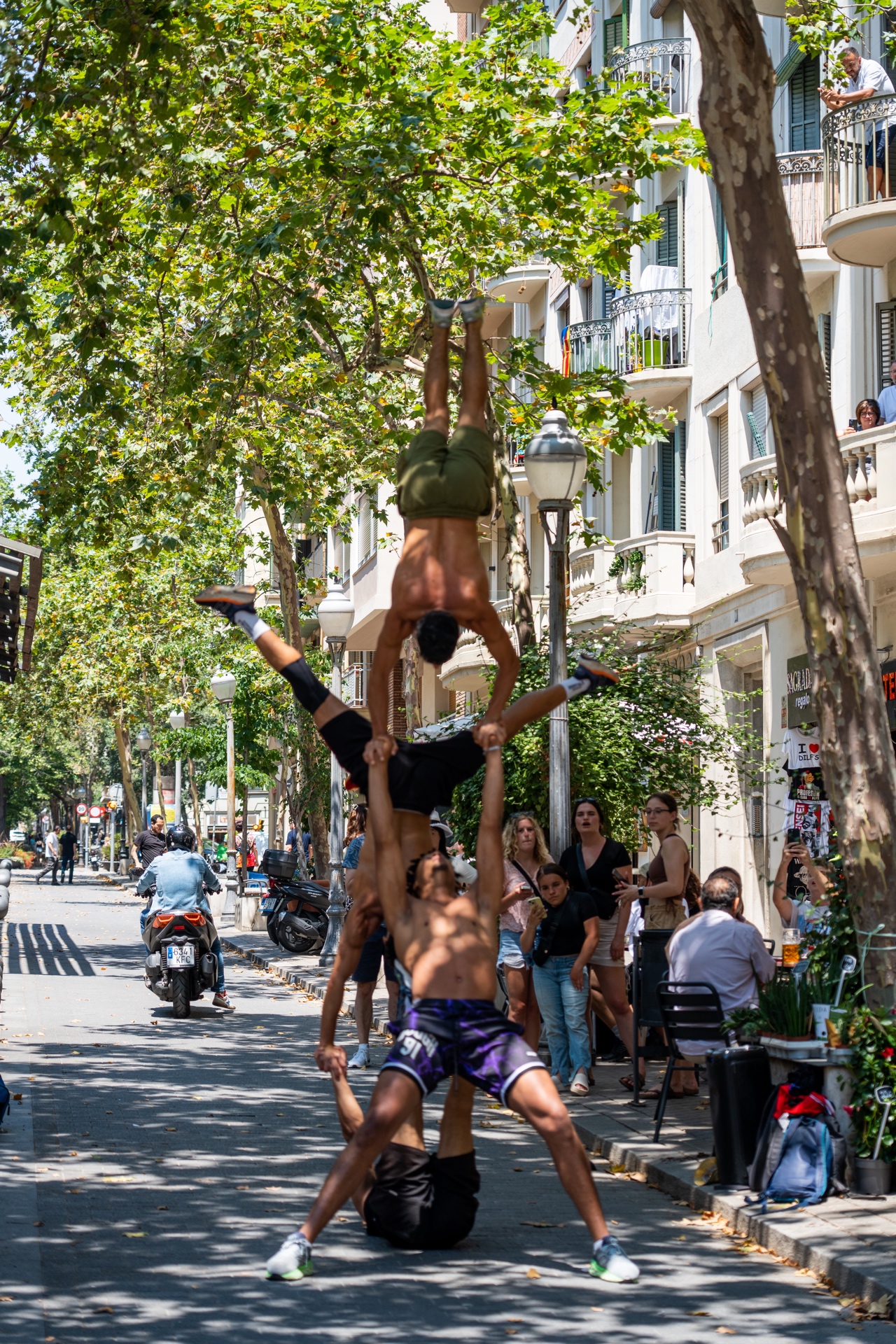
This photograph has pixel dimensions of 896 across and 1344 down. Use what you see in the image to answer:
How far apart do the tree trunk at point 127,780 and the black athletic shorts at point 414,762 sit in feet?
155

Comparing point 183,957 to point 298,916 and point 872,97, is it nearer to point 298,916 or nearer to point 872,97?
point 298,916

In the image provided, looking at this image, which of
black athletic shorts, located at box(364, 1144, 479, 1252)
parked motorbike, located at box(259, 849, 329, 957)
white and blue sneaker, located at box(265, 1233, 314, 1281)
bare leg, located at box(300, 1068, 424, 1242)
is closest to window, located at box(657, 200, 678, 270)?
parked motorbike, located at box(259, 849, 329, 957)

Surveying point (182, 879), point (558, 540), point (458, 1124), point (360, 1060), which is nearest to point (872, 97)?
point (558, 540)

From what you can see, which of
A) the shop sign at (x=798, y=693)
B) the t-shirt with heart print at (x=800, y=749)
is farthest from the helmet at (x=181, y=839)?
the shop sign at (x=798, y=693)

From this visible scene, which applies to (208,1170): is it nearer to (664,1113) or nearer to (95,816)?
(664,1113)

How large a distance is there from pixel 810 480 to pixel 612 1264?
4.15m

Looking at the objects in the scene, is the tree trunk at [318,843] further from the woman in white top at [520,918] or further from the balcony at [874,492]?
the woman in white top at [520,918]

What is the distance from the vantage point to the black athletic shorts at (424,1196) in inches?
311

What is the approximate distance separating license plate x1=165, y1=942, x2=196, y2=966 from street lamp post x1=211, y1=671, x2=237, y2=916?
15.5 meters

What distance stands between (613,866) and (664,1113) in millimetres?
2142

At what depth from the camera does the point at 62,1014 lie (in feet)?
60.0

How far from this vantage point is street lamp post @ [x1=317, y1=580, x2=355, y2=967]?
24375 mm

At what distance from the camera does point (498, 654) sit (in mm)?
8703

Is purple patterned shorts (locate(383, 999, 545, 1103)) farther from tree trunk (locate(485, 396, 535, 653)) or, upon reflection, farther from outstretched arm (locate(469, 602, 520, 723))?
tree trunk (locate(485, 396, 535, 653))
